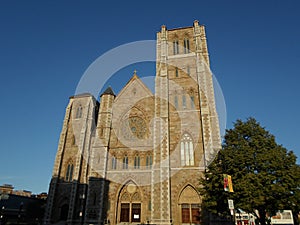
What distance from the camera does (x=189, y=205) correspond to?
976 inches

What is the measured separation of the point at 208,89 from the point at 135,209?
17.1 meters

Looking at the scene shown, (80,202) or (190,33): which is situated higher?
(190,33)

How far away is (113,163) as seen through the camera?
29.2 m

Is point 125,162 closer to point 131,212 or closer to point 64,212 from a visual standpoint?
point 131,212

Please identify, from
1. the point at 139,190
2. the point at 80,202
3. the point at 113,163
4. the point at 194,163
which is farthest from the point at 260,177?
the point at 80,202

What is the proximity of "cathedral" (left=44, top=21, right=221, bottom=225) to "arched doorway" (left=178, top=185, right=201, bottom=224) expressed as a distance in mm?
98

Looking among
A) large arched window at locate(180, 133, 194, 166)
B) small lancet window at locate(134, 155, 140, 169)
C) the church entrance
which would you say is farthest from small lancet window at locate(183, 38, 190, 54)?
the church entrance

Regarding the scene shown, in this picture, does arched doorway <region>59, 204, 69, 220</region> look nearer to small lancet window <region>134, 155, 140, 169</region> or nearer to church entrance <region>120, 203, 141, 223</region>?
church entrance <region>120, 203, 141, 223</region>

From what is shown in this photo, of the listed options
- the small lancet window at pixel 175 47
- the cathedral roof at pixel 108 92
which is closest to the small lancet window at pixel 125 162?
the cathedral roof at pixel 108 92

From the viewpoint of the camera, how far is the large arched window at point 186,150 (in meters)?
26.6

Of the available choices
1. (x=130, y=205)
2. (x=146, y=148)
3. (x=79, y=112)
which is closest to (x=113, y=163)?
(x=146, y=148)

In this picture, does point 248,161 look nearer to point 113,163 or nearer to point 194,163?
point 194,163

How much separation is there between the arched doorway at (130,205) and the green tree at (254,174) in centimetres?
933

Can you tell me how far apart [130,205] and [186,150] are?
29.9ft
